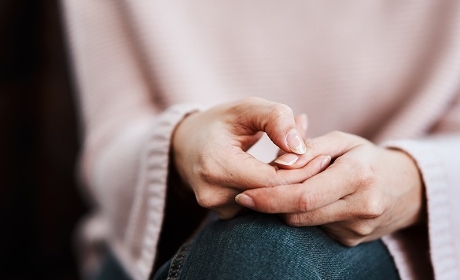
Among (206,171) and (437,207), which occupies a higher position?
(206,171)

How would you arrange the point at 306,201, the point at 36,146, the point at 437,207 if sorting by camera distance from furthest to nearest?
the point at 36,146, the point at 437,207, the point at 306,201

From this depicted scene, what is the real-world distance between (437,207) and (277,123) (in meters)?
0.21

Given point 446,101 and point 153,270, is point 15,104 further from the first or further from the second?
point 446,101

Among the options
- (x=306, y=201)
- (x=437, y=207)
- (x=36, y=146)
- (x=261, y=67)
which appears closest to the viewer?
(x=306, y=201)

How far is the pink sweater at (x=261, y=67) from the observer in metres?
0.73

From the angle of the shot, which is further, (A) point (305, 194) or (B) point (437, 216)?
(B) point (437, 216)

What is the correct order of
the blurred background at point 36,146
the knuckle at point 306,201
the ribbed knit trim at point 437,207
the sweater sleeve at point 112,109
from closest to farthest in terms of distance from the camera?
the knuckle at point 306,201 < the ribbed knit trim at point 437,207 < the sweater sleeve at point 112,109 < the blurred background at point 36,146

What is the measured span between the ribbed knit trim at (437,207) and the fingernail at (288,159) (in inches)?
5.7

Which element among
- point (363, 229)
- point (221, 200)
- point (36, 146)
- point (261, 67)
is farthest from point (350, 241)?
point (36, 146)

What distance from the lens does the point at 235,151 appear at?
47cm

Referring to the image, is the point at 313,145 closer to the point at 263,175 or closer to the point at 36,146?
the point at 263,175

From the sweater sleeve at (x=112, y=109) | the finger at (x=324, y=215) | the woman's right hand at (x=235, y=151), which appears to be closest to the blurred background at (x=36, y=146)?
the sweater sleeve at (x=112, y=109)

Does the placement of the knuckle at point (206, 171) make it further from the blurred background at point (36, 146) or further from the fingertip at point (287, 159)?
the blurred background at point (36, 146)

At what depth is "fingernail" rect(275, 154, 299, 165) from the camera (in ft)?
1.49
